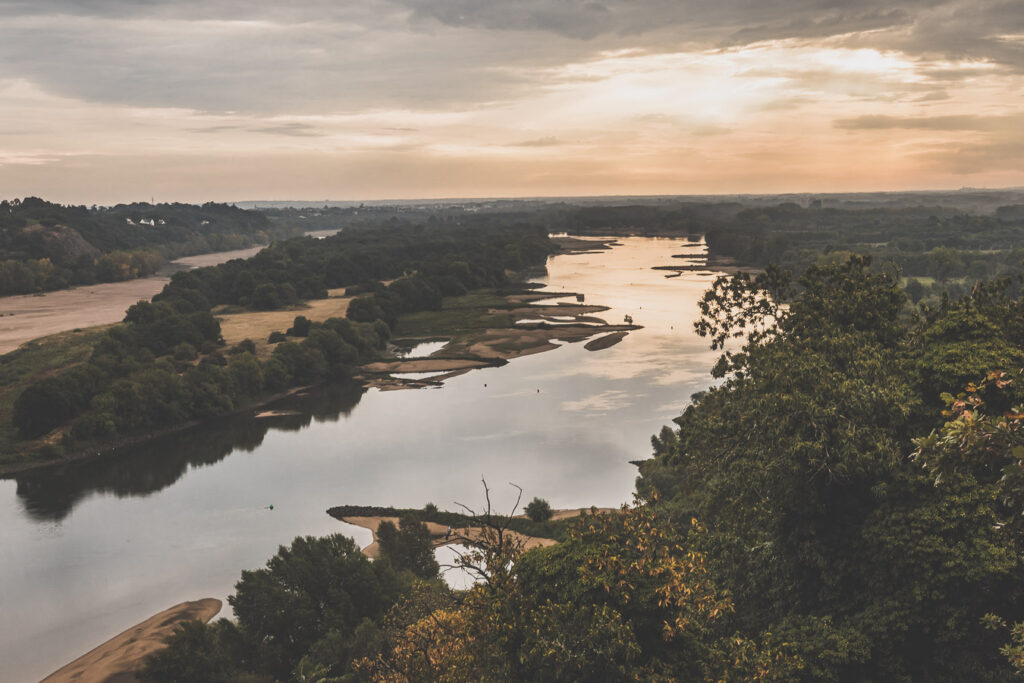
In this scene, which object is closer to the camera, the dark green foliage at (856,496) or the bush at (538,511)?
the dark green foliage at (856,496)

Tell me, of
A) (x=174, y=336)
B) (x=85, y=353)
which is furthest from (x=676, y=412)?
(x=85, y=353)

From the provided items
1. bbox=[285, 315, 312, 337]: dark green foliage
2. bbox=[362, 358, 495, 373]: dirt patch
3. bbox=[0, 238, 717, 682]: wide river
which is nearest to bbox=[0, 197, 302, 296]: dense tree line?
bbox=[285, 315, 312, 337]: dark green foliage

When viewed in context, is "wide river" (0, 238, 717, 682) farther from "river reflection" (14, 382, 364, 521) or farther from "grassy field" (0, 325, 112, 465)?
"grassy field" (0, 325, 112, 465)

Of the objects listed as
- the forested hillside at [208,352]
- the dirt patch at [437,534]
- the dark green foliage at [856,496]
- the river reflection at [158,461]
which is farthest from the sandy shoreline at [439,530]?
the forested hillside at [208,352]

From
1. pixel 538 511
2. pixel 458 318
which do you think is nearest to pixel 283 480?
pixel 538 511

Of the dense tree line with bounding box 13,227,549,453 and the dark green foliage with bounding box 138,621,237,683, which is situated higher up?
the dense tree line with bounding box 13,227,549,453

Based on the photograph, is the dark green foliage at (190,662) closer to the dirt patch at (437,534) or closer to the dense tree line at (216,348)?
the dirt patch at (437,534)
